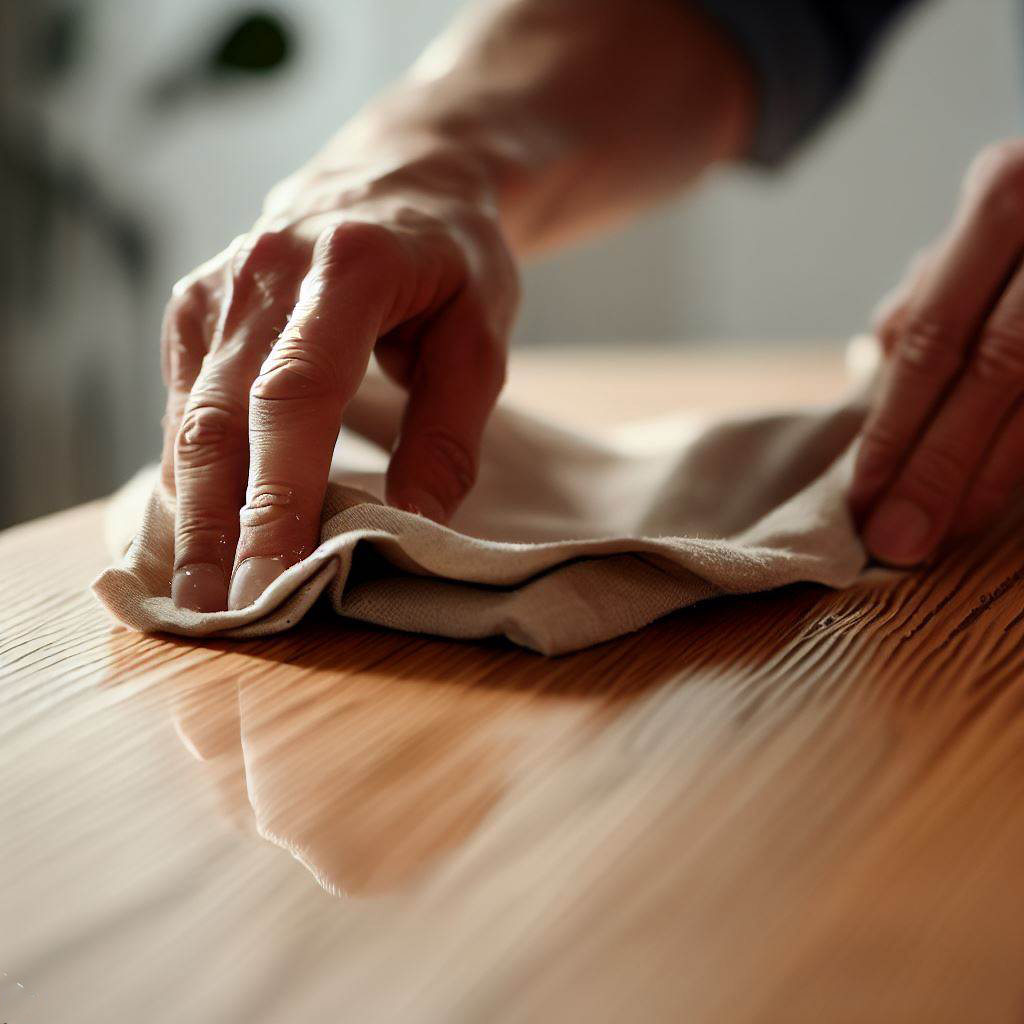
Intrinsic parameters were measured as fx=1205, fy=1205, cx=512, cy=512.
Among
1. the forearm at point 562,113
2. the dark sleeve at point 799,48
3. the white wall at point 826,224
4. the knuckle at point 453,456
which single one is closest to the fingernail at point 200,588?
the knuckle at point 453,456

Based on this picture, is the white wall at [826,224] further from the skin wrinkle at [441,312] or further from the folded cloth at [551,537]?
the folded cloth at [551,537]

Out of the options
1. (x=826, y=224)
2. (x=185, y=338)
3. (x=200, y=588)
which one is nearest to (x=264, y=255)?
(x=185, y=338)

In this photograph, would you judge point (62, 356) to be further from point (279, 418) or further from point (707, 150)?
point (279, 418)

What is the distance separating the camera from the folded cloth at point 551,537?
1.43ft

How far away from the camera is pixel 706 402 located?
3.74 ft

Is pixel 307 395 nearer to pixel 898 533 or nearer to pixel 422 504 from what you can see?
pixel 422 504

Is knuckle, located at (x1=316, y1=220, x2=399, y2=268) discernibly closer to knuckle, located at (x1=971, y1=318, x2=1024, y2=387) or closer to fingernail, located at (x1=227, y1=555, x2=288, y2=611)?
fingernail, located at (x1=227, y1=555, x2=288, y2=611)

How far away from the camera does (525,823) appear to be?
0.99 feet

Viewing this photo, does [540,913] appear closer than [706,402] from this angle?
Yes

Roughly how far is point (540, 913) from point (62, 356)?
2600 millimetres

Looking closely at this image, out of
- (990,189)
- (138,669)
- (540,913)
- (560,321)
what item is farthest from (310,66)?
(540,913)

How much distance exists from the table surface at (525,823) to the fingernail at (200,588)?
21mm

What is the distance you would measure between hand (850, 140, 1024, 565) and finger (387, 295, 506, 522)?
19 cm

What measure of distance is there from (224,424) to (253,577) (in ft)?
0.27
